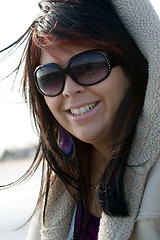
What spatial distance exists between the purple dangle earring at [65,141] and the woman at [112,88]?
0.19 m

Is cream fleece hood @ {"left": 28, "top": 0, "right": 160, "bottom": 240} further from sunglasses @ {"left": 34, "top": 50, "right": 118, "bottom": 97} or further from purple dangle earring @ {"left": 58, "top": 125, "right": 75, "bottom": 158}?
purple dangle earring @ {"left": 58, "top": 125, "right": 75, "bottom": 158}

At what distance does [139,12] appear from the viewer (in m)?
2.10

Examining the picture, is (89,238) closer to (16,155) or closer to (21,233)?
(21,233)

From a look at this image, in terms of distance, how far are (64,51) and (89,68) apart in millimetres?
149

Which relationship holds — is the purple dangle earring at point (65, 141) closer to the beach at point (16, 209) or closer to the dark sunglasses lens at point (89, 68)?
the dark sunglasses lens at point (89, 68)

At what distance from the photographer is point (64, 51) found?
2.18 meters

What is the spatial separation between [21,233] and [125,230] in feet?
11.4

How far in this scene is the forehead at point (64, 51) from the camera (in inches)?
84.4

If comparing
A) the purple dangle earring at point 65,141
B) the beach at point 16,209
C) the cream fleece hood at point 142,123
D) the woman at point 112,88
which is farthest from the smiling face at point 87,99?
the beach at point 16,209

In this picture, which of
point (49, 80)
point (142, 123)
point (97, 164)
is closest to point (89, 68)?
point (49, 80)

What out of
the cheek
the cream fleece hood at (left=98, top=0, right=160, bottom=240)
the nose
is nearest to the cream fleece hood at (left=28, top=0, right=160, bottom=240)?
the cream fleece hood at (left=98, top=0, right=160, bottom=240)

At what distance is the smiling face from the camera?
7.02 feet

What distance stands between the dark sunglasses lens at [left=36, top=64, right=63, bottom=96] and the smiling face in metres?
0.03

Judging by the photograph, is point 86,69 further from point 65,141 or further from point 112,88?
point 65,141
